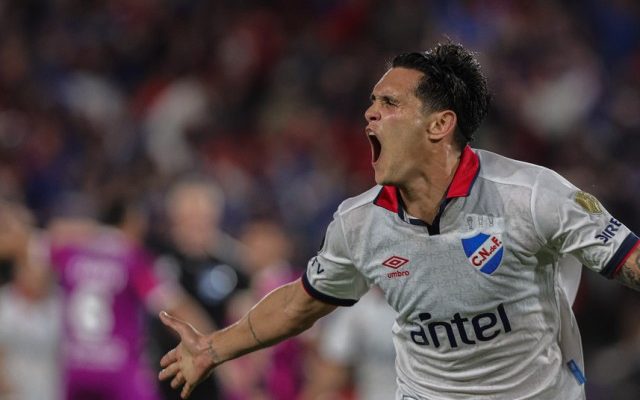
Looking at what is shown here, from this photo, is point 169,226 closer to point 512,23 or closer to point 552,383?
point 512,23

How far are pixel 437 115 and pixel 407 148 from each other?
5.8 inches

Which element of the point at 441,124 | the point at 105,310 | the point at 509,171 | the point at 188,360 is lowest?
the point at 105,310

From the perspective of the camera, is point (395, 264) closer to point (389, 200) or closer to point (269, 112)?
point (389, 200)

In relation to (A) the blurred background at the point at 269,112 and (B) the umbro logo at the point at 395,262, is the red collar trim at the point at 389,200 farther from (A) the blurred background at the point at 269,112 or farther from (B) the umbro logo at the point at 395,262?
(A) the blurred background at the point at 269,112

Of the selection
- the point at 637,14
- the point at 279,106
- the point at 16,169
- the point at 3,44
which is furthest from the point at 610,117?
the point at 3,44

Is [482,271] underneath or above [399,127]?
underneath

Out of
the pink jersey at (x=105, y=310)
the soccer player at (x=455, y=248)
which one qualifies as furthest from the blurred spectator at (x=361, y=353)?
the soccer player at (x=455, y=248)

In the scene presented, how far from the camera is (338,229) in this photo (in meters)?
→ 4.18

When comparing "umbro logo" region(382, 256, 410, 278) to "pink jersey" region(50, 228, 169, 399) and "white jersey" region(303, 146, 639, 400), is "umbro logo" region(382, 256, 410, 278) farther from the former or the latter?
"pink jersey" region(50, 228, 169, 399)

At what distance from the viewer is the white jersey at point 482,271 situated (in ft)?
A: 12.5

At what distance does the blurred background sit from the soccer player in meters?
4.17

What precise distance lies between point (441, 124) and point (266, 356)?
4856mm

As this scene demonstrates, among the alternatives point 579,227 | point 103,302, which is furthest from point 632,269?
point 103,302

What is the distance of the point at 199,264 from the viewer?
8.26 metres
